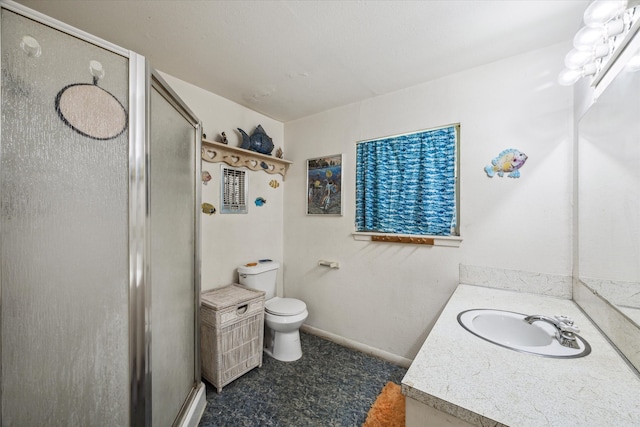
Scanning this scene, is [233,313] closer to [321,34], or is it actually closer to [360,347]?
[360,347]

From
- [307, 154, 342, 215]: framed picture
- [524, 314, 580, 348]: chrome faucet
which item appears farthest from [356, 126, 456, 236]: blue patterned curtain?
[524, 314, 580, 348]: chrome faucet

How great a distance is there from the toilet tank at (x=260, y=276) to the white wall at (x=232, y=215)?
0.13m

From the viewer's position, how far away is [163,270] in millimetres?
1161

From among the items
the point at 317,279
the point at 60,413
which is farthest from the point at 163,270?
the point at 317,279

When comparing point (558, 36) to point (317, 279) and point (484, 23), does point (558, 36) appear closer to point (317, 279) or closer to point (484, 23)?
point (484, 23)

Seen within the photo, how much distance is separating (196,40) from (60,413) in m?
1.83

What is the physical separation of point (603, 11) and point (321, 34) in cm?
123

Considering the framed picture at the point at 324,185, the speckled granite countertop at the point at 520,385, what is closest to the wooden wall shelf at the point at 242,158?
the framed picture at the point at 324,185

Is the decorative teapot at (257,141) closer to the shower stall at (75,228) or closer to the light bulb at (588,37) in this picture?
the shower stall at (75,228)

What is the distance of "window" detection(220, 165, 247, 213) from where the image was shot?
2.25 m

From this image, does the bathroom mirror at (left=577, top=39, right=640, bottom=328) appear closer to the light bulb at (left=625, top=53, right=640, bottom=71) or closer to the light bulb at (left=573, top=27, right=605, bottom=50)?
the light bulb at (left=625, top=53, right=640, bottom=71)

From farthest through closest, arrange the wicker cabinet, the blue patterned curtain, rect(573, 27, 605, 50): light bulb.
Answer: the blue patterned curtain, the wicker cabinet, rect(573, 27, 605, 50): light bulb

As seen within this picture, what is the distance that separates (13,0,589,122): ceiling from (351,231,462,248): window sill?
1243mm

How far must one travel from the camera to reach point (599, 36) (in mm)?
1030
